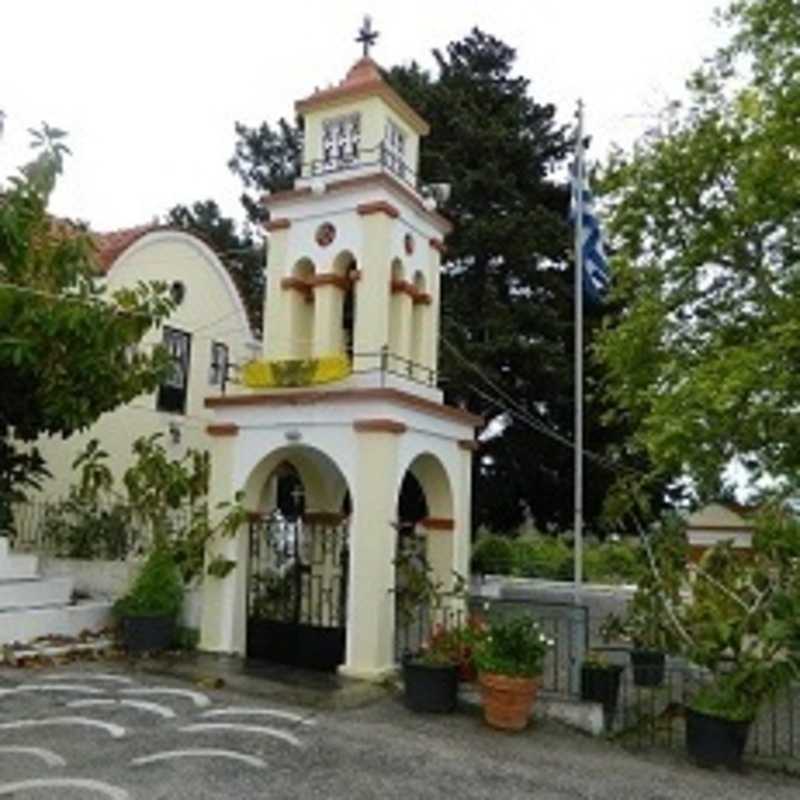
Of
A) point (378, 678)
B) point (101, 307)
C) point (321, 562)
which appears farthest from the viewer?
point (321, 562)

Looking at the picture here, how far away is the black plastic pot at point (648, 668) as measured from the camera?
471 inches

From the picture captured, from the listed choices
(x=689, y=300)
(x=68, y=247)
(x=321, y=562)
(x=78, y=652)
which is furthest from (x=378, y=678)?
(x=689, y=300)

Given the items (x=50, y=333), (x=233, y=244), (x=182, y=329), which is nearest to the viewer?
(x=50, y=333)

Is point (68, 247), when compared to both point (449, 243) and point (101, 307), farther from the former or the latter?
point (449, 243)

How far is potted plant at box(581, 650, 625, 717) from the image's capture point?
9.74 m

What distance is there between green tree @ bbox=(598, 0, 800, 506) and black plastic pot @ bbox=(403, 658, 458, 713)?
4.37m

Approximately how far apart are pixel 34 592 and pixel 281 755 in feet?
20.2

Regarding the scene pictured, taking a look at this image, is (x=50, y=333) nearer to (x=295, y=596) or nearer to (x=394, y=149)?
(x=295, y=596)

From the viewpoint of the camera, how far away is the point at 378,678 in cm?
1082

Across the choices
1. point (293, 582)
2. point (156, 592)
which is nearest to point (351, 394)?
point (293, 582)

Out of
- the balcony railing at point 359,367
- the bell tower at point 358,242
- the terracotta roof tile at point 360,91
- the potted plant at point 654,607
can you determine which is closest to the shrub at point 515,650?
the potted plant at point 654,607

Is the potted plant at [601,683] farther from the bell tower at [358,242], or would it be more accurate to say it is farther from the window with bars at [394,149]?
the window with bars at [394,149]

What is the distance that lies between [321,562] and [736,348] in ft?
22.2

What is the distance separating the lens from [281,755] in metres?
7.59
